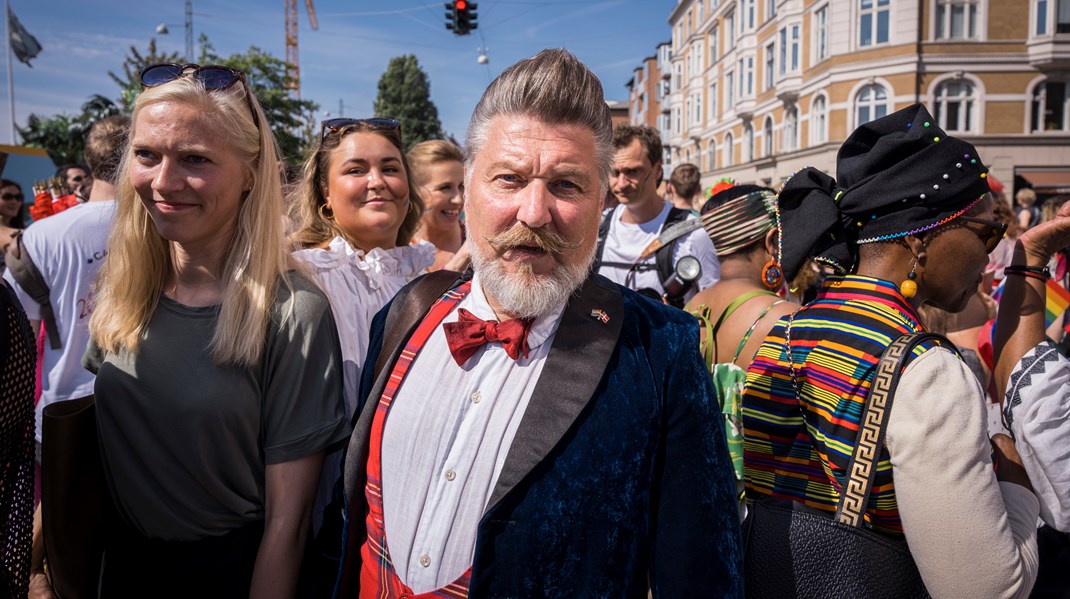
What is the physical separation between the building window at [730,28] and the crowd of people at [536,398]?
40.8 metres

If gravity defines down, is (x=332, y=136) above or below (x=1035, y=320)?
above

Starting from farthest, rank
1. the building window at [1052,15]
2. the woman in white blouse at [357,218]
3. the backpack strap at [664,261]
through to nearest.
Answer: the building window at [1052,15] < the backpack strap at [664,261] < the woman in white blouse at [357,218]

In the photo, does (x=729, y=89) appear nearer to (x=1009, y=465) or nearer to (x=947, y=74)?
(x=947, y=74)

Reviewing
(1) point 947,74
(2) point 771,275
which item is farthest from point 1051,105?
(2) point 771,275

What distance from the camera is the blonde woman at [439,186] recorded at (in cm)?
460

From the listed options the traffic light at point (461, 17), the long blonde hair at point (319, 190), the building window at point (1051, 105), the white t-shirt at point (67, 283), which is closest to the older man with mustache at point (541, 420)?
the long blonde hair at point (319, 190)

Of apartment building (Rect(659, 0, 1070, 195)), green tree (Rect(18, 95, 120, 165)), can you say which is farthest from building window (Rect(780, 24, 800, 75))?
green tree (Rect(18, 95, 120, 165))

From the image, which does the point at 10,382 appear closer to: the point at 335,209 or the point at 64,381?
the point at 335,209

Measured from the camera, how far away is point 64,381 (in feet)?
11.0

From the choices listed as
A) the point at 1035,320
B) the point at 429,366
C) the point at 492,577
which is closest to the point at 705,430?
the point at 492,577

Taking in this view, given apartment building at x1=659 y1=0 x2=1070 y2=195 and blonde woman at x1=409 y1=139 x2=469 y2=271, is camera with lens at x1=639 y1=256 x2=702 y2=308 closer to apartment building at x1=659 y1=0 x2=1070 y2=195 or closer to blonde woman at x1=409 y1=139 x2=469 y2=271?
blonde woman at x1=409 y1=139 x2=469 y2=271

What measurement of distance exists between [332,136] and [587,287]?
73.0 inches

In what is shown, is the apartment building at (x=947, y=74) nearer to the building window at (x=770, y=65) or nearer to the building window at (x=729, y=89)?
the building window at (x=770, y=65)

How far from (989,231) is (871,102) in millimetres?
28370
